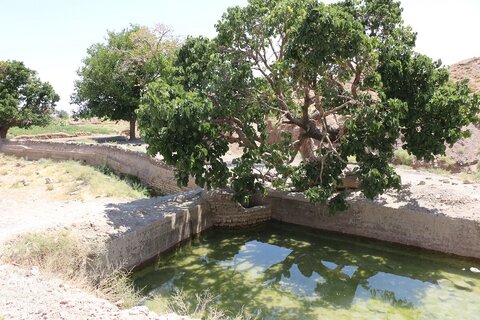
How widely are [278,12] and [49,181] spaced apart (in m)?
17.1

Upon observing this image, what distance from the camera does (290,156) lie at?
13805 millimetres

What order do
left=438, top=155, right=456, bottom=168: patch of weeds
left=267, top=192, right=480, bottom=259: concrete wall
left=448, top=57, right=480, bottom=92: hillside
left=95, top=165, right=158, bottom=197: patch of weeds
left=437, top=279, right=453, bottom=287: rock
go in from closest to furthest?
left=437, top=279, right=453, bottom=287: rock → left=267, top=192, right=480, bottom=259: concrete wall → left=95, top=165, right=158, bottom=197: patch of weeds → left=438, top=155, right=456, bottom=168: patch of weeds → left=448, top=57, right=480, bottom=92: hillside

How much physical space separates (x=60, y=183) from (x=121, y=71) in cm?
1289

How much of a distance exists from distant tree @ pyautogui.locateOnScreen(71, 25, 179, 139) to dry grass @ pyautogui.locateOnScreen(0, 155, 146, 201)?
27.3 feet

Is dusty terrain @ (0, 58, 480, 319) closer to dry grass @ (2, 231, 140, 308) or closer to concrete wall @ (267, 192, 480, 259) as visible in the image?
concrete wall @ (267, 192, 480, 259)

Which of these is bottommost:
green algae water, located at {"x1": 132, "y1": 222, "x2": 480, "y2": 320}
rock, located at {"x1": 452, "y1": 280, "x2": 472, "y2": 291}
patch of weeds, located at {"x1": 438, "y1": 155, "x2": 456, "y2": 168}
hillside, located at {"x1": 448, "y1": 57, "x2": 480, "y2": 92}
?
green algae water, located at {"x1": 132, "y1": 222, "x2": 480, "y2": 320}

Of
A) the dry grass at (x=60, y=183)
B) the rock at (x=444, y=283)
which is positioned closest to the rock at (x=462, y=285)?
the rock at (x=444, y=283)

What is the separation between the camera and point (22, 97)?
3691 centimetres

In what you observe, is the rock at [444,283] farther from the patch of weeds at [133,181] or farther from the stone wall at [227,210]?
the patch of weeds at [133,181]

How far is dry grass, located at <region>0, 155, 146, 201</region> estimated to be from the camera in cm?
1977

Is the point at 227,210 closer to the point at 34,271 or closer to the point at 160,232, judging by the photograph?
the point at 160,232

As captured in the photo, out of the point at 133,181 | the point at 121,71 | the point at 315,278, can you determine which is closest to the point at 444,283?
the point at 315,278

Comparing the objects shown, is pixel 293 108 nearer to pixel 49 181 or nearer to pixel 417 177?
pixel 417 177

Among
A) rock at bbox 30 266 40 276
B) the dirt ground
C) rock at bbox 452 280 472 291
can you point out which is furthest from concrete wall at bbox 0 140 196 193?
rock at bbox 452 280 472 291
